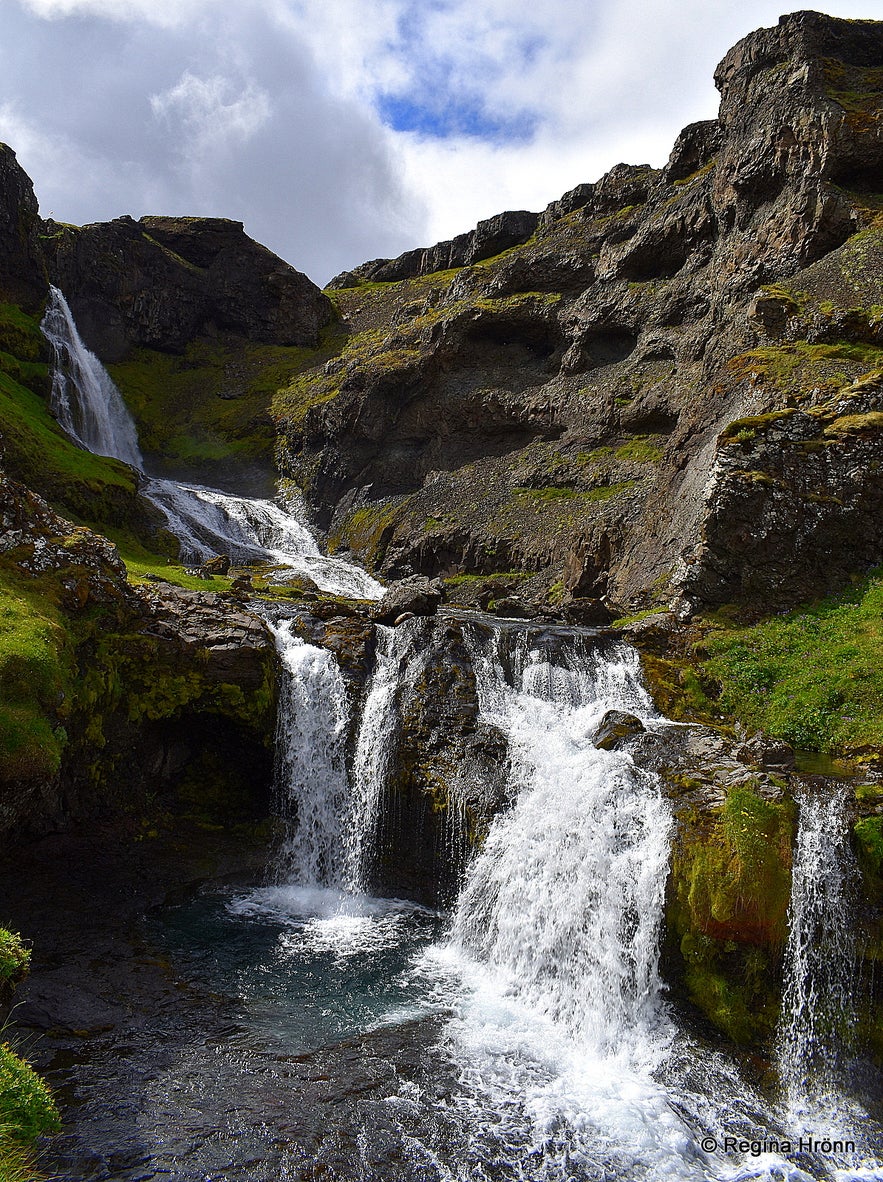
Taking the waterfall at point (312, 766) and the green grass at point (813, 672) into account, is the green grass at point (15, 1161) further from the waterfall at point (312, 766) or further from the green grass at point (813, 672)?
the green grass at point (813, 672)

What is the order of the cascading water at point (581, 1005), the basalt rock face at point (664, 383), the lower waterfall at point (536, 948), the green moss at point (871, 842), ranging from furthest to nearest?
the basalt rock face at point (664, 383) < the green moss at point (871, 842) < the lower waterfall at point (536, 948) < the cascading water at point (581, 1005)

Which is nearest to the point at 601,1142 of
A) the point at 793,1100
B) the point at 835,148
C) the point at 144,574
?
the point at 793,1100

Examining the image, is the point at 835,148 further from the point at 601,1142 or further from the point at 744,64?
the point at 601,1142

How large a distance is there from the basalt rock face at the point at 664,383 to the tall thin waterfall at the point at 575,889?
11033 mm

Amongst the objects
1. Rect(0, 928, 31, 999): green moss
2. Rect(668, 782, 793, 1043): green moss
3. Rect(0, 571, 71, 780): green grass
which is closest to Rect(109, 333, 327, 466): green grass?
Rect(0, 571, 71, 780): green grass

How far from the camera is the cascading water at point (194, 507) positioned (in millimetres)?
40938

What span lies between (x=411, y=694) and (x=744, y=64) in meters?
46.5

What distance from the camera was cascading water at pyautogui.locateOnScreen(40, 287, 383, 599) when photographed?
4094cm

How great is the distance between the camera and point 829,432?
2523 cm

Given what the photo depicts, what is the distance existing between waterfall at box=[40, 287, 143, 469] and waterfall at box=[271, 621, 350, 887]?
34.4 meters

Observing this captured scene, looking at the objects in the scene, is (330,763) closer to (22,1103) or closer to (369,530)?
(22,1103)

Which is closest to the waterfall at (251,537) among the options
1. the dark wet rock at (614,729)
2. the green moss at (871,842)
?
the dark wet rock at (614,729)

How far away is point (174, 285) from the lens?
250 feet

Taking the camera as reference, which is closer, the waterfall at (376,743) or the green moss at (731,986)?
the green moss at (731,986)
